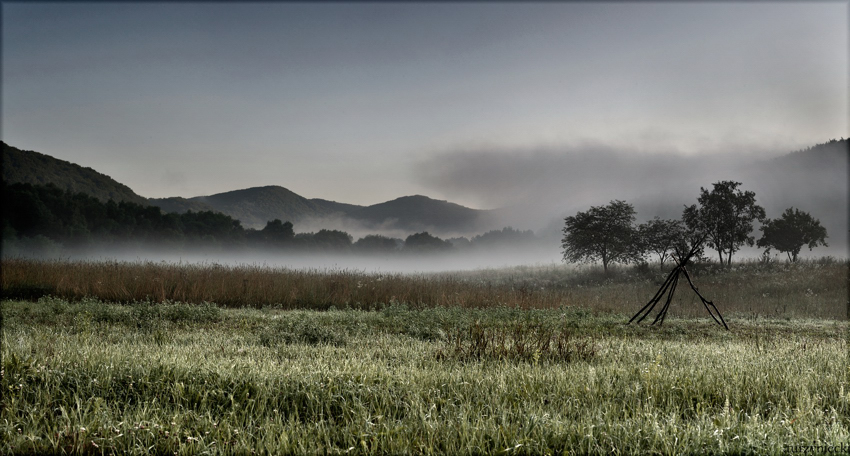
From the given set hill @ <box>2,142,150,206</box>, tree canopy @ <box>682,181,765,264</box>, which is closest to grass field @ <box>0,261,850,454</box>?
tree canopy @ <box>682,181,765,264</box>

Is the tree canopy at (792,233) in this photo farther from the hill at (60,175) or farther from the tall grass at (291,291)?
the hill at (60,175)

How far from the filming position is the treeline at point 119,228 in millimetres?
44188

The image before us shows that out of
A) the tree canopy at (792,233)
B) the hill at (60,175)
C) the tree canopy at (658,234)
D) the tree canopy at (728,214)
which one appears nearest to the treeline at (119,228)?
the hill at (60,175)

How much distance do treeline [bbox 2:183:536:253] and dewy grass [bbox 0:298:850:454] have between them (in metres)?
47.3

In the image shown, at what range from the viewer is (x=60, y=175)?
77.2 metres

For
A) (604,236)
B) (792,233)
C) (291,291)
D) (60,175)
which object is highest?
(60,175)

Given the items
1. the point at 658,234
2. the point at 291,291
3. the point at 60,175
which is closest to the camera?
the point at 291,291

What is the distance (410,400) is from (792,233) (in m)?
54.2

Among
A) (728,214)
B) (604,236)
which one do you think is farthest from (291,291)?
(728,214)

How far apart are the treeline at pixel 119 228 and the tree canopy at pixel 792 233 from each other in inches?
2497

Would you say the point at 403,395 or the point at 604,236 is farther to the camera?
the point at 604,236

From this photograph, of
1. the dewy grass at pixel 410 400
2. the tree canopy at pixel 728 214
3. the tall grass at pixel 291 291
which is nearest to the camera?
the dewy grass at pixel 410 400

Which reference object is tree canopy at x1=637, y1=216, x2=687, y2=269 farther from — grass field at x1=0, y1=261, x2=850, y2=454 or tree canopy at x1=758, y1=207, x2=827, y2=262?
grass field at x1=0, y1=261, x2=850, y2=454

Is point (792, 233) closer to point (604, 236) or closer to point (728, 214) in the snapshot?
point (728, 214)
